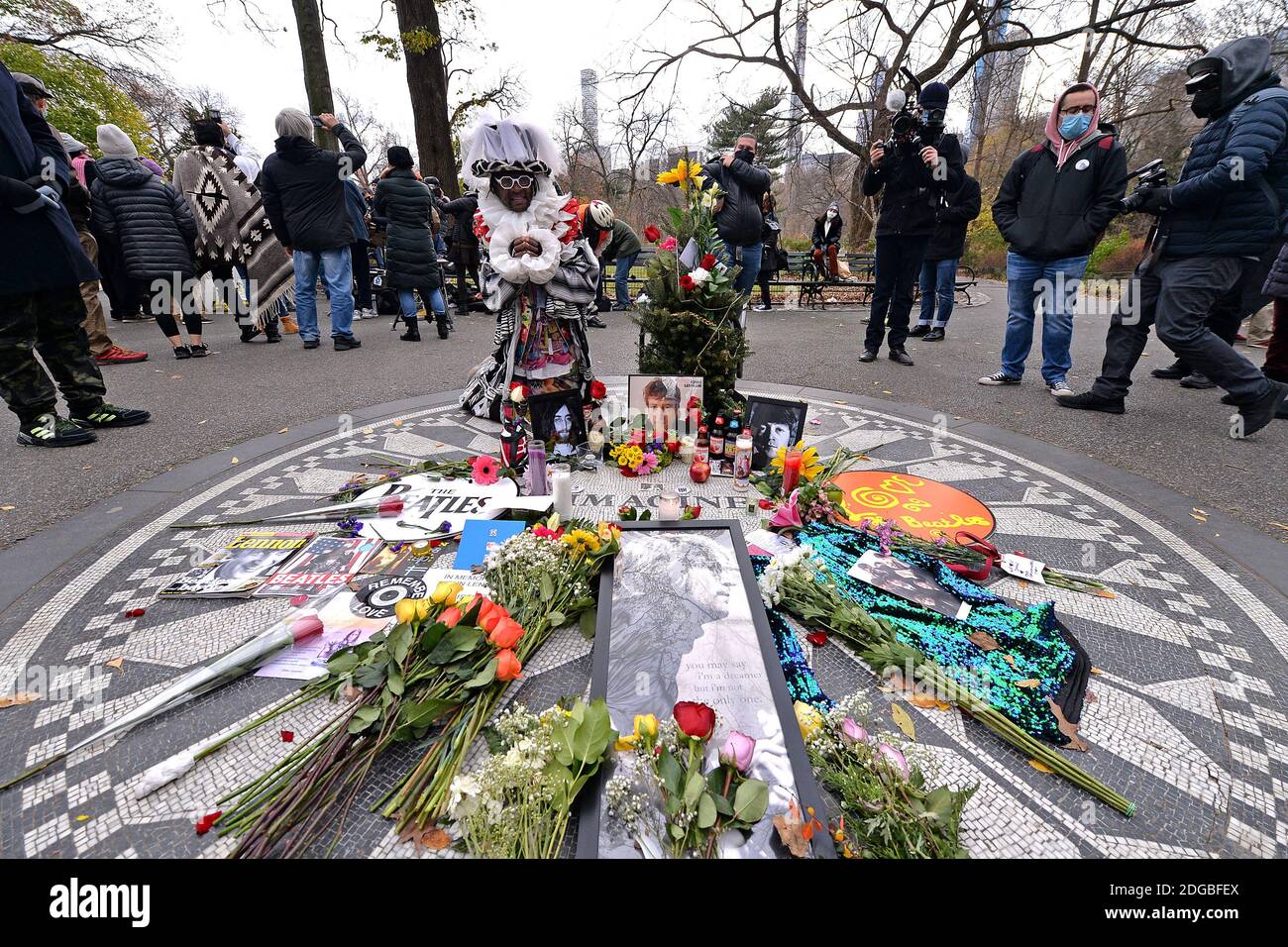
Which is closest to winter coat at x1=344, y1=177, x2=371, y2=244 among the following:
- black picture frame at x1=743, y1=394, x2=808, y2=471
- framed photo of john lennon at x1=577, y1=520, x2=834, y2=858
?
black picture frame at x1=743, y1=394, x2=808, y2=471

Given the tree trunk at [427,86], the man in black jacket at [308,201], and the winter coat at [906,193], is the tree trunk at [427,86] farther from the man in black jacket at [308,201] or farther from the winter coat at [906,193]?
the winter coat at [906,193]

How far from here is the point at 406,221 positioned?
24.3ft

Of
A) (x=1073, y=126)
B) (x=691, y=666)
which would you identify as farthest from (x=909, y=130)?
(x=691, y=666)

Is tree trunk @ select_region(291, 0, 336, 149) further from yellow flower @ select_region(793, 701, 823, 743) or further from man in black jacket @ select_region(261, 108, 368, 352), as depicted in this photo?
yellow flower @ select_region(793, 701, 823, 743)

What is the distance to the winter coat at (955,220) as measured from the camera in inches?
275

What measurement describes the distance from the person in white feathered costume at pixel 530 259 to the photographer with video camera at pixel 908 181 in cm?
375

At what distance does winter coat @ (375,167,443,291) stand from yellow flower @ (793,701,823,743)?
7579 millimetres

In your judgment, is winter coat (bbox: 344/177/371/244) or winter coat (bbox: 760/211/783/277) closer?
winter coat (bbox: 344/177/371/244)

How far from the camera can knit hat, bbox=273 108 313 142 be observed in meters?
6.25

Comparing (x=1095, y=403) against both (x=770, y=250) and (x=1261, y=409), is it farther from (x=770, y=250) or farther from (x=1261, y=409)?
(x=770, y=250)

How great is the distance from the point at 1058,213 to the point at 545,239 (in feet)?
14.9

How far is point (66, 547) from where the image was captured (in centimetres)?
272
